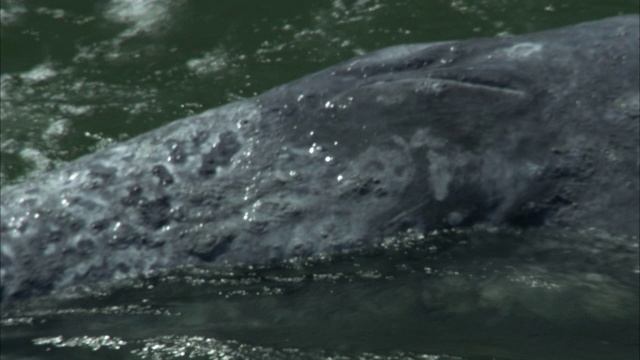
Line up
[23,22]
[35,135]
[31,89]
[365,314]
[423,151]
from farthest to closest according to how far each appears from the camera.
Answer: [23,22], [31,89], [35,135], [423,151], [365,314]

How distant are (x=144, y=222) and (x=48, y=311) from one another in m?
0.39

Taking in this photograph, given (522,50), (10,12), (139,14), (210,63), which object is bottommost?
(210,63)

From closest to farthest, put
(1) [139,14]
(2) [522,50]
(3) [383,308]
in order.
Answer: (3) [383,308]
(2) [522,50]
(1) [139,14]

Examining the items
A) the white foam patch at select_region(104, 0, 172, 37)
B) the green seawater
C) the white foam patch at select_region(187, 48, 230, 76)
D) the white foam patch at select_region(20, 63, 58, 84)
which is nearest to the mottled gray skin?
the green seawater

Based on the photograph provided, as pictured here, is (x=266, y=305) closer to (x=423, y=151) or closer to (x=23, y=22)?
(x=423, y=151)

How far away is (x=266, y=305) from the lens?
11.5 ft

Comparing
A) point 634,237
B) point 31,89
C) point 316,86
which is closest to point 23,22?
point 31,89

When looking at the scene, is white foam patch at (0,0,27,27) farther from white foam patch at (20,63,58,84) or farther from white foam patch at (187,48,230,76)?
white foam patch at (187,48,230,76)

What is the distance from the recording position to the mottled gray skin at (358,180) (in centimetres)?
362

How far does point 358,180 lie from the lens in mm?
3635

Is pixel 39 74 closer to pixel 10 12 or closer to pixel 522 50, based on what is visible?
pixel 10 12

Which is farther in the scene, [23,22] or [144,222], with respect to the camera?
[23,22]

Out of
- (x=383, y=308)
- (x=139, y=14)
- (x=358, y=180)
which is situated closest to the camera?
(x=383, y=308)

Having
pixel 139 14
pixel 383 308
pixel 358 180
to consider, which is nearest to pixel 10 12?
pixel 139 14
